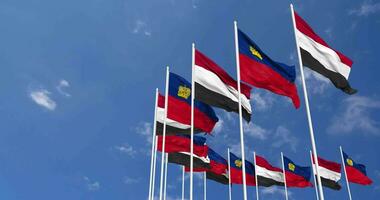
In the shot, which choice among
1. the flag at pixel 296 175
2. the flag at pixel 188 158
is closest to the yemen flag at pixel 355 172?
the flag at pixel 296 175

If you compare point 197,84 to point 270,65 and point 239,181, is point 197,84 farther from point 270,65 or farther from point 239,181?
point 239,181

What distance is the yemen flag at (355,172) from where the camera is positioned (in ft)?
106

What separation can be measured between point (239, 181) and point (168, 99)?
44.4ft

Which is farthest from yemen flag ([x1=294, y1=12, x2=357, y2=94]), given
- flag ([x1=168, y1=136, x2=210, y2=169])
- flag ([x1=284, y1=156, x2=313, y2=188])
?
flag ([x1=284, y1=156, x2=313, y2=188])

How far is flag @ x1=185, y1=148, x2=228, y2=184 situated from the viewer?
29.2 meters

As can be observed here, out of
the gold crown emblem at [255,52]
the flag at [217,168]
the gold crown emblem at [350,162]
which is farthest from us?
the gold crown emblem at [350,162]

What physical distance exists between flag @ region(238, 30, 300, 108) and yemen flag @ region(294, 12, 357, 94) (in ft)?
2.75

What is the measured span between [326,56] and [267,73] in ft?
7.61

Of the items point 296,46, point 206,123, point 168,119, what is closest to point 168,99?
point 168,119

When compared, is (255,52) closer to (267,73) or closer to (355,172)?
(267,73)

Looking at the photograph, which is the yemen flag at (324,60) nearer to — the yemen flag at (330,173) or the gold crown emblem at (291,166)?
the gold crown emblem at (291,166)

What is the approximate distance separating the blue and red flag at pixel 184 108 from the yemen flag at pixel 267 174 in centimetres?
1314

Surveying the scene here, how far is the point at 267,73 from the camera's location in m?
14.7

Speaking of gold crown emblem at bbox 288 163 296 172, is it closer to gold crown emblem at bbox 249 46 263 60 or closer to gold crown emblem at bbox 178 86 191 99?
gold crown emblem at bbox 178 86 191 99
